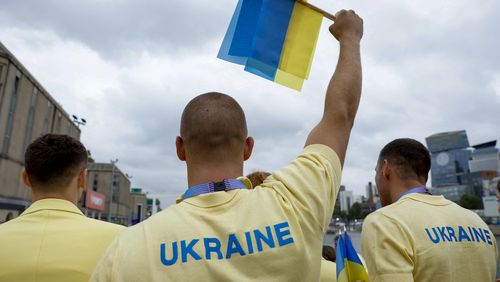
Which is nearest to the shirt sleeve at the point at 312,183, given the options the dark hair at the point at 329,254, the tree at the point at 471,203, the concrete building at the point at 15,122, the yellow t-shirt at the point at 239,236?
the yellow t-shirt at the point at 239,236

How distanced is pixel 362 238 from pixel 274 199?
1397mm

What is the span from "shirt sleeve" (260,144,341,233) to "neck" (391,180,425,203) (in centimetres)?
169

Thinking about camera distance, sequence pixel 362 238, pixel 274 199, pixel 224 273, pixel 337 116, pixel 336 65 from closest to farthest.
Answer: pixel 224 273, pixel 274 199, pixel 337 116, pixel 336 65, pixel 362 238

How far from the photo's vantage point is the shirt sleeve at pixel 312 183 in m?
1.31

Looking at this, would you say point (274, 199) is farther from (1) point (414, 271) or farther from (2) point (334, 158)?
(1) point (414, 271)

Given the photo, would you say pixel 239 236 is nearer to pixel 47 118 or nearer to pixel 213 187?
pixel 213 187

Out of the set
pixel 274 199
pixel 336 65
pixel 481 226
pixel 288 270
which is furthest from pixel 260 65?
pixel 481 226

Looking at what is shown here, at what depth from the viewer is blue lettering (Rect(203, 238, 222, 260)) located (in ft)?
3.98

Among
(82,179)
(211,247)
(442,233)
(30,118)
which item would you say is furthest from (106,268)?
(30,118)

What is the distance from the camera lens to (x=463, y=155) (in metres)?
121

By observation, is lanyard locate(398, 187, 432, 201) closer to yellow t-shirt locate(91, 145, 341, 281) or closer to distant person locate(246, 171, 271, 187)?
distant person locate(246, 171, 271, 187)

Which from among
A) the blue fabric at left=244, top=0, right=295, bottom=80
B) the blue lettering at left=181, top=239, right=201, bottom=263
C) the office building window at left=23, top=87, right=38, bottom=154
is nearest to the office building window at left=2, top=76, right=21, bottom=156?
the office building window at left=23, top=87, right=38, bottom=154

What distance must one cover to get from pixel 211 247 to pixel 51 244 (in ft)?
3.72

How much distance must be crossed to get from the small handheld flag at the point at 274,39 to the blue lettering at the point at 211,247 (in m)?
1.13
